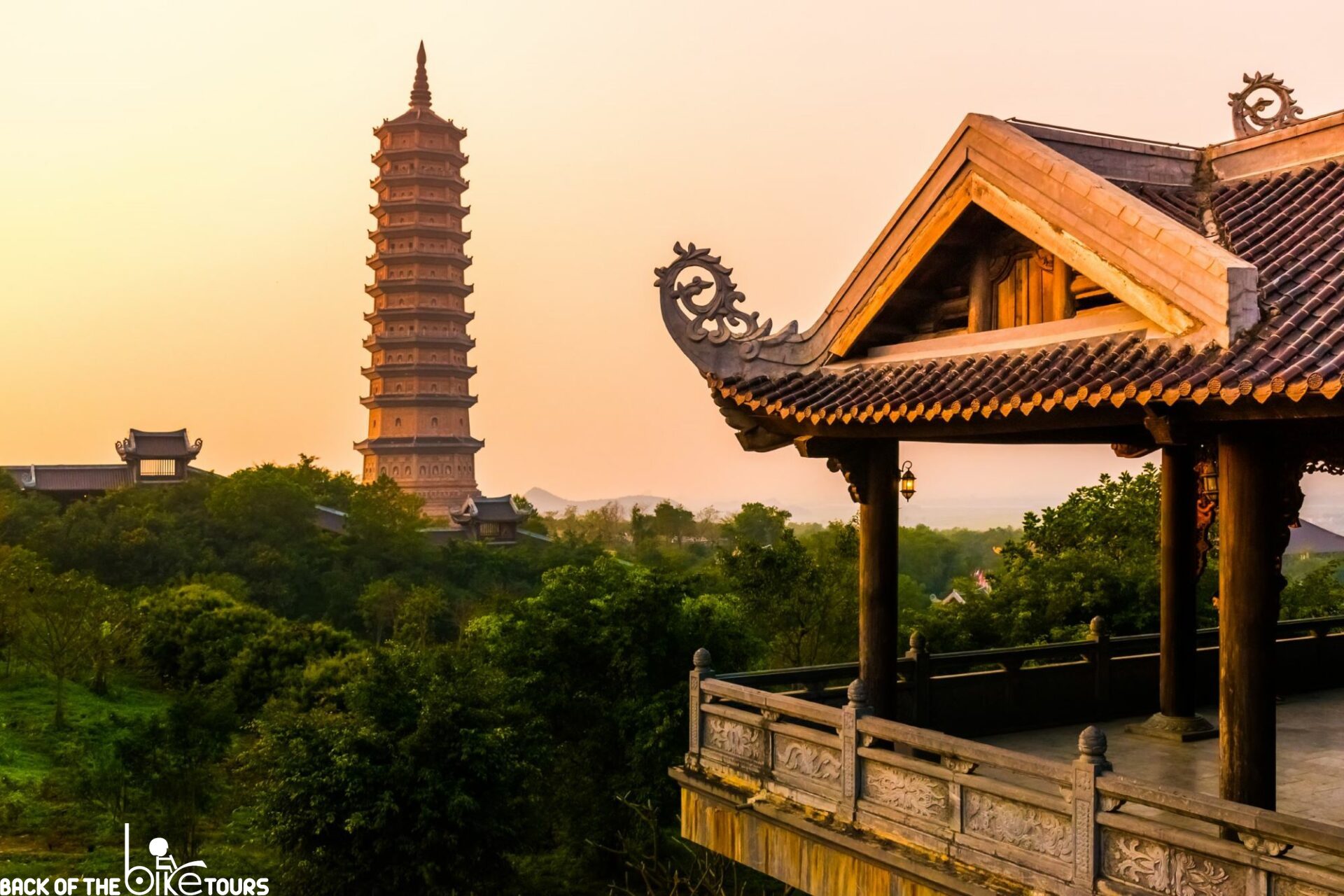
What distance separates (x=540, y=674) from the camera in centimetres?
1898

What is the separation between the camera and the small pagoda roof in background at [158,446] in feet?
180

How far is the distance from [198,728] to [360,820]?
22.6ft

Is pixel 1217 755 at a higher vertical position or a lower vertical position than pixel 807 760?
lower

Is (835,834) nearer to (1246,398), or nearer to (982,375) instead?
(982,375)

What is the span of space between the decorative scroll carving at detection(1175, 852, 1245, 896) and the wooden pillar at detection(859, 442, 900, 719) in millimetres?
2679

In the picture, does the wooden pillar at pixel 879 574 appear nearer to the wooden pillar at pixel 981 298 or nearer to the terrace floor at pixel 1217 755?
the wooden pillar at pixel 981 298

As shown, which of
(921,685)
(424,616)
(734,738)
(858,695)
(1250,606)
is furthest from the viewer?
(424,616)

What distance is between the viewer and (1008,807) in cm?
571

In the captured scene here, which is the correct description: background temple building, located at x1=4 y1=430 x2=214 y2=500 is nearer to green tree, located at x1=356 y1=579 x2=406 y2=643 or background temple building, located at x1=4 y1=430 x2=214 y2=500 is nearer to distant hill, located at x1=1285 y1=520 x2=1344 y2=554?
green tree, located at x1=356 y1=579 x2=406 y2=643

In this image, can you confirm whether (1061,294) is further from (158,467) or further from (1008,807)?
(158,467)

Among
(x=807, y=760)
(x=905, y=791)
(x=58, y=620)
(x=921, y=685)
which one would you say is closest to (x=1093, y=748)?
(x=905, y=791)

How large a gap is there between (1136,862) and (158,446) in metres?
56.4

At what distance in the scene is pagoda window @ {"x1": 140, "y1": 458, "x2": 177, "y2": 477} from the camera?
55688mm

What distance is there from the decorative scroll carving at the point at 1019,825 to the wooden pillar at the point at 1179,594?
324 cm
